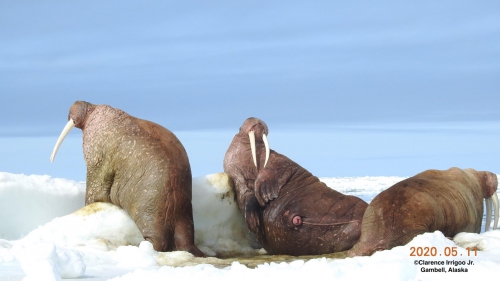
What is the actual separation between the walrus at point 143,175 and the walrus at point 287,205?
3.29ft

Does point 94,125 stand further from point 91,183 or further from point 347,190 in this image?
point 347,190

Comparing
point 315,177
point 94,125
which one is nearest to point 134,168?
point 94,125

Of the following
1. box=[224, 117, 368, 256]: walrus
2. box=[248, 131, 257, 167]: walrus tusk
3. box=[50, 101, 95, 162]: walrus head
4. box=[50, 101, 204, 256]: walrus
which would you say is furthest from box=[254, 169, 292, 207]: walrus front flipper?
box=[50, 101, 95, 162]: walrus head

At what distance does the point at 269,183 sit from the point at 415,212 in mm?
2323

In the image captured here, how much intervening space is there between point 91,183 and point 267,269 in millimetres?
4699

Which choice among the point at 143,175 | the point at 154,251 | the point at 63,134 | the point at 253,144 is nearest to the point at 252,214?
the point at 253,144

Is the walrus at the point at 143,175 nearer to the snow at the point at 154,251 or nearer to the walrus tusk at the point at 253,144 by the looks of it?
the snow at the point at 154,251

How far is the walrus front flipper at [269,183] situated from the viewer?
955 cm

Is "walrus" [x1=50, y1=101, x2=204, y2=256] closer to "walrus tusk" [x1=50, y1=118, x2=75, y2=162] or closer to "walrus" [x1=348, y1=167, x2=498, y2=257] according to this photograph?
"walrus tusk" [x1=50, y1=118, x2=75, y2=162]

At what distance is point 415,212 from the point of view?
26.1 ft

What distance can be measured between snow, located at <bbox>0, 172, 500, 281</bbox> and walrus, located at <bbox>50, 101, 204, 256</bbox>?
288 millimetres

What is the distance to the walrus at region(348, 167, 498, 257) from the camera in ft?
25.9

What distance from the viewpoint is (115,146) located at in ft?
30.5

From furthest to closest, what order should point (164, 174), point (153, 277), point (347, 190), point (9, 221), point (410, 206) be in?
point (347, 190) < point (9, 221) < point (164, 174) < point (410, 206) < point (153, 277)
